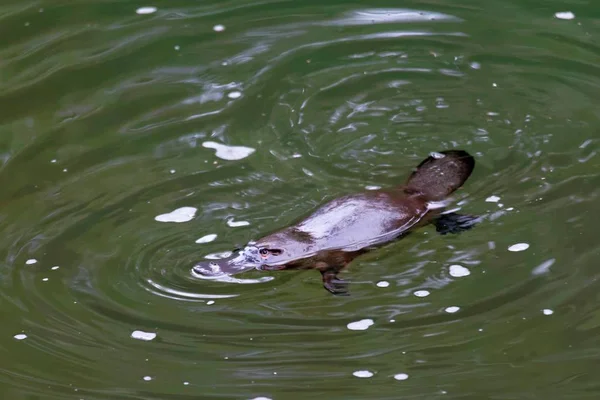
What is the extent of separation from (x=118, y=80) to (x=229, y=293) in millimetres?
2225

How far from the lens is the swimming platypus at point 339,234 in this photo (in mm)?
3541

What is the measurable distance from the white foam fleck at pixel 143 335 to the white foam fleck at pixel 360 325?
2.35ft

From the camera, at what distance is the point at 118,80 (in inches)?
211

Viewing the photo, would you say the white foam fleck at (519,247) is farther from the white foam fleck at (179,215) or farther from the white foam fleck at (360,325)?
the white foam fleck at (179,215)

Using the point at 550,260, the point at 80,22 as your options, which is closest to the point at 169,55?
the point at 80,22

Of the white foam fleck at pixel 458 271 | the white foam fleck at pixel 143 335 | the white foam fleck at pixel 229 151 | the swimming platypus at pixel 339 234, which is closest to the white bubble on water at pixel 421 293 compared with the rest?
the white foam fleck at pixel 458 271

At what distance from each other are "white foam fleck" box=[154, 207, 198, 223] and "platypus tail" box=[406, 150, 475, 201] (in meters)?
0.96

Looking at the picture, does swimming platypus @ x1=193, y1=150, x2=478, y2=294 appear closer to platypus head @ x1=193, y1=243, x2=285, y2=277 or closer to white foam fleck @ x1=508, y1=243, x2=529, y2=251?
platypus head @ x1=193, y1=243, x2=285, y2=277

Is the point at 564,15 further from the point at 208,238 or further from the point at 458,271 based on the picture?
the point at 208,238

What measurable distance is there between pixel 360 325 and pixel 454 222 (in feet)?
2.44

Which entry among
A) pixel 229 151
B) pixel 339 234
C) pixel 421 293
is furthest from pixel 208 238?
pixel 421 293

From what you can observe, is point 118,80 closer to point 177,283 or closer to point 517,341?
point 177,283

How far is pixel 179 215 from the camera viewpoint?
4.10 metres

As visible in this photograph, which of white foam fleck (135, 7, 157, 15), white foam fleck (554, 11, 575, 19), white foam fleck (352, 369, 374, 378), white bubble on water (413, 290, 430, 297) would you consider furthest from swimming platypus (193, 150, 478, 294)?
white foam fleck (135, 7, 157, 15)
